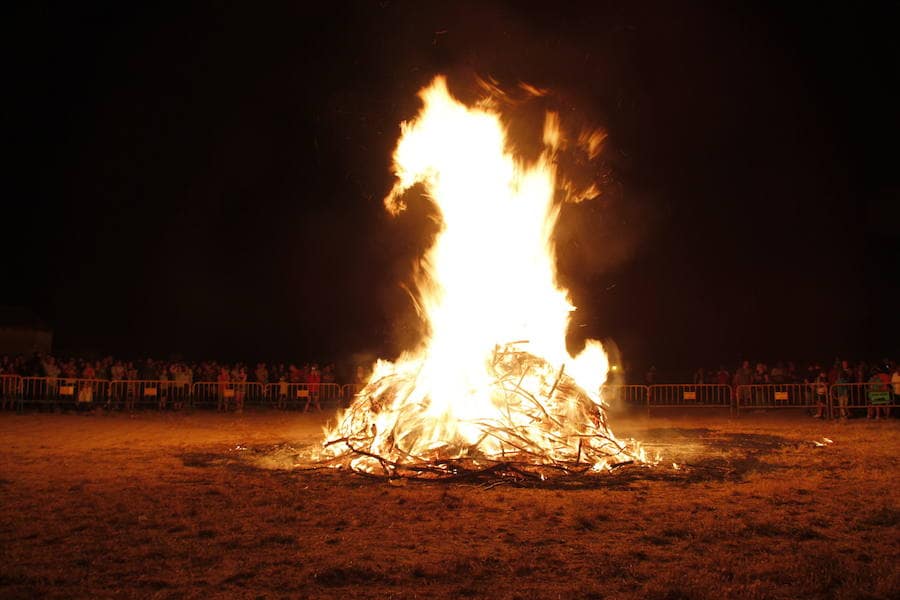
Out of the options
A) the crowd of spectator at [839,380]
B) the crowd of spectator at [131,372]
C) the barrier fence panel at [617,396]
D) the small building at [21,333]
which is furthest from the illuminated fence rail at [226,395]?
the small building at [21,333]

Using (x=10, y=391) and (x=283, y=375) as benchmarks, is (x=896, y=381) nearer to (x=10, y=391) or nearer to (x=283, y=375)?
(x=283, y=375)

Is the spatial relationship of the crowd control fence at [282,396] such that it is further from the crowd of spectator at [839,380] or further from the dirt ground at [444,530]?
the dirt ground at [444,530]

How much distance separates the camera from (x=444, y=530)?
5988 mm

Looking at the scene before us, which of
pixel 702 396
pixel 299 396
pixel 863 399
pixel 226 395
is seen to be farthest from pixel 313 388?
pixel 863 399

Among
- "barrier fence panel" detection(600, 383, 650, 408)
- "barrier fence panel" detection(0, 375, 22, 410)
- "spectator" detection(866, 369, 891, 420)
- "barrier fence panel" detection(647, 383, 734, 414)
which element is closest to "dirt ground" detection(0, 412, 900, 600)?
"spectator" detection(866, 369, 891, 420)

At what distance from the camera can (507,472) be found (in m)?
8.75

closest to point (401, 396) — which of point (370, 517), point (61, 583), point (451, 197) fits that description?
point (451, 197)

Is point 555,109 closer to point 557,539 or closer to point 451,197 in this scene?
point 451,197

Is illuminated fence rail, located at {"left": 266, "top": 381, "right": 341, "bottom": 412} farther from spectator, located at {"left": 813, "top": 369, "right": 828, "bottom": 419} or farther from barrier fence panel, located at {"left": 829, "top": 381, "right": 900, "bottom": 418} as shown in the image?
barrier fence panel, located at {"left": 829, "top": 381, "right": 900, "bottom": 418}

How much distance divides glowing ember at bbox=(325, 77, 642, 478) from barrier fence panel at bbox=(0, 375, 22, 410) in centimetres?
1169

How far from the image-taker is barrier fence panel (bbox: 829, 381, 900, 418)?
16203 millimetres

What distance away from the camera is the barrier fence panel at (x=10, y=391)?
59.1 ft

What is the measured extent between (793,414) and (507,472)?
13.1 metres

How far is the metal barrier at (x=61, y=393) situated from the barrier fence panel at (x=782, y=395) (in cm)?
1731
